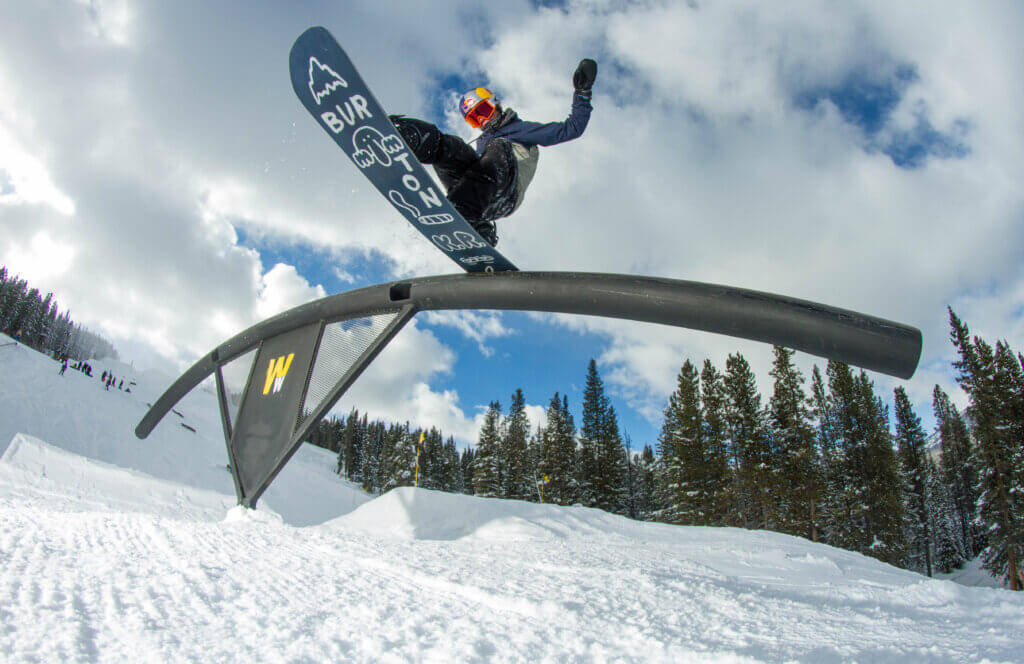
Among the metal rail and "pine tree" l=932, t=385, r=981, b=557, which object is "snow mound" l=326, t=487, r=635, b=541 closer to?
the metal rail

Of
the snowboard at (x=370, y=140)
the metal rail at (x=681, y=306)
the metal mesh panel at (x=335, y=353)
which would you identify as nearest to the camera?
the metal rail at (x=681, y=306)

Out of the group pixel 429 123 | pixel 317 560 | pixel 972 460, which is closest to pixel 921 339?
pixel 429 123

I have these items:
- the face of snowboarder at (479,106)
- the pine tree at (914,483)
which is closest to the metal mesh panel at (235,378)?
the face of snowboarder at (479,106)

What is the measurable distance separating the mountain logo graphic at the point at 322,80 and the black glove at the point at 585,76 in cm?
174

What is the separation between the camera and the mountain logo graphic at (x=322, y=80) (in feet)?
11.1

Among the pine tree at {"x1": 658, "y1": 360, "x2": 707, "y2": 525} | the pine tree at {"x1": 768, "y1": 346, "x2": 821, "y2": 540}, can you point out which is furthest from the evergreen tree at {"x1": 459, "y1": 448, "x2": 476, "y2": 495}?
the pine tree at {"x1": 768, "y1": 346, "x2": 821, "y2": 540}

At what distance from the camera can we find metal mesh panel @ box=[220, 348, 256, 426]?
611 centimetres

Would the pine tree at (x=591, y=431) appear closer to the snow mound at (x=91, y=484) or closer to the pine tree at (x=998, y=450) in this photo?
the pine tree at (x=998, y=450)

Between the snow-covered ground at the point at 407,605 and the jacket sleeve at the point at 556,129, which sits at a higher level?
the jacket sleeve at the point at 556,129

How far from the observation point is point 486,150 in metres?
3.98

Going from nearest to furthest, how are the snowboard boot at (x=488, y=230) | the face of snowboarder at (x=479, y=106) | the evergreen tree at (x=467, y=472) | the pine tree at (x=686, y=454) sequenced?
the face of snowboarder at (x=479, y=106)
the snowboard boot at (x=488, y=230)
the pine tree at (x=686, y=454)
the evergreen tree at (x=467, y=472)

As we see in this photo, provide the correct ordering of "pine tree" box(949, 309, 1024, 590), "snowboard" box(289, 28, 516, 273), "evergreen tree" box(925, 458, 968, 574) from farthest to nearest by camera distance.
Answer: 1. "evergreen tree" box(925, 458, 968, 574)
2. "pine tree" box(949, 309, 1024, 590)
3. "snowboard" box(289, 28, 516, 273)

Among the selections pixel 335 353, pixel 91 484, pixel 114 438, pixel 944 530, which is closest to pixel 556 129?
pixel 335 353

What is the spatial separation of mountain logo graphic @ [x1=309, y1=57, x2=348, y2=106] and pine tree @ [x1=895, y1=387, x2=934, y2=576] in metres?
40.5
